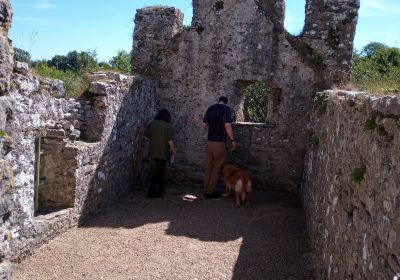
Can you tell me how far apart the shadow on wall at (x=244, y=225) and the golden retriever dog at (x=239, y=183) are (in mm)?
243

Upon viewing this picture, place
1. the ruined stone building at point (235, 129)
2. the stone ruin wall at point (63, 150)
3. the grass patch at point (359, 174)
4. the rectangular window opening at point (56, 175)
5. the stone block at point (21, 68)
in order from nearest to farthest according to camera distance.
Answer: the ruined stone building at point (235, 129)
the grass patch at point (359, 174)
the stone ruin wall at point (63, 150)
the stone block at point (21, 68)
the rectangular window opening at point (56, 175)

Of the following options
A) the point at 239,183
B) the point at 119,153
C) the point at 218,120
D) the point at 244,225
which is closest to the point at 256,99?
the point at 218,120

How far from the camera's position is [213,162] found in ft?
29.6

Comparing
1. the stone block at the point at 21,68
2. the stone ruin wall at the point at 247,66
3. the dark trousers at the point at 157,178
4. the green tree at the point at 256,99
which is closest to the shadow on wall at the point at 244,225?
the dark trousers at the point at 157,178

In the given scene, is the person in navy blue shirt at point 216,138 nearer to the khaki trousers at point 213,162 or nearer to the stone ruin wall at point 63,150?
the khaki trousers at point 213,162

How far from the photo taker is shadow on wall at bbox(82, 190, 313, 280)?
5691 mm

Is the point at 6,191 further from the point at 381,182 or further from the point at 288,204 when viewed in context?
the point at 288,204

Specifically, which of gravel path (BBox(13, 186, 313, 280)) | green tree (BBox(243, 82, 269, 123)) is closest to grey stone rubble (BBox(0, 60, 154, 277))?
gravel path (BBox(13, 186, 313, 280))

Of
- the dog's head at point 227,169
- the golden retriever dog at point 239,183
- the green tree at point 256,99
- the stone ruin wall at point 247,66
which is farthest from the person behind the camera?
the green tree at point 256,99

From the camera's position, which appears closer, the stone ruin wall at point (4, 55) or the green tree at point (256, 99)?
the stone ruin wall at point (4, 55)

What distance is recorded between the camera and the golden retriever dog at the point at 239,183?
8228 mm

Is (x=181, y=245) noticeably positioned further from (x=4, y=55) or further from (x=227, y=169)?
(x=4, y=55)

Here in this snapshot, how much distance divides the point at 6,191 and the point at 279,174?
23.6 ft

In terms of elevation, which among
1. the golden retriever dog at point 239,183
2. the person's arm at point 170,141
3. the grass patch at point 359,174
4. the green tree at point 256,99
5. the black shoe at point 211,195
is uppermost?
the green tree at point 256,99
